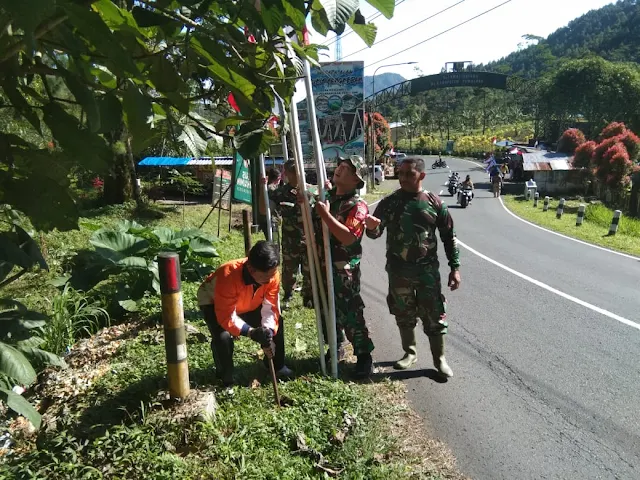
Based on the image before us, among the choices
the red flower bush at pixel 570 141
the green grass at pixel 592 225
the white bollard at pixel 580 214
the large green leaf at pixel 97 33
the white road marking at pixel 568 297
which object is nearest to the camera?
the large green leaf at pixel 97 33

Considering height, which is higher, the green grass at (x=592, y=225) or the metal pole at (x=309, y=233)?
the metal pole at (x=309, y=233)

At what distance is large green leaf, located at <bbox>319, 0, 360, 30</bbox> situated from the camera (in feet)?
3.47

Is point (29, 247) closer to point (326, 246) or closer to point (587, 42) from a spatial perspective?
point (326, 246)

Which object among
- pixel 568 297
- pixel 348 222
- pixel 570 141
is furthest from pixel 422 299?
pixel 570 141

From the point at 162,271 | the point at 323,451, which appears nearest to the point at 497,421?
the point at 323,451

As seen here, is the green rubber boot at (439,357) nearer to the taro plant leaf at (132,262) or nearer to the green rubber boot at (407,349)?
the green rubber boot at (407,349)

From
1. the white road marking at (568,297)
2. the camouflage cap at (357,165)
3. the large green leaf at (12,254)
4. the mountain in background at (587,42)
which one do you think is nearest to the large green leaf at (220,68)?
the large green leaf at (12,254)

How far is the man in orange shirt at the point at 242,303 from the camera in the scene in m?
3.30

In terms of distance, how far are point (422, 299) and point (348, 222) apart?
0.90m

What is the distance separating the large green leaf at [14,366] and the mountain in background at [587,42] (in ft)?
328

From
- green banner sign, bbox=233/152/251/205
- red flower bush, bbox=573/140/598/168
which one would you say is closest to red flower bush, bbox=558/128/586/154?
red flower bush, bbox=573/140/598/168

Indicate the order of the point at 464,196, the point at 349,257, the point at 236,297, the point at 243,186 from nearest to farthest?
the point at 236,297, the point at 349,257, the point at 243,186, the point at 464,196

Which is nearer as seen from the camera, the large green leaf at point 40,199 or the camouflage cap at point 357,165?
the large green leaf at point 40,199

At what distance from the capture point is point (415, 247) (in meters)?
4.02
